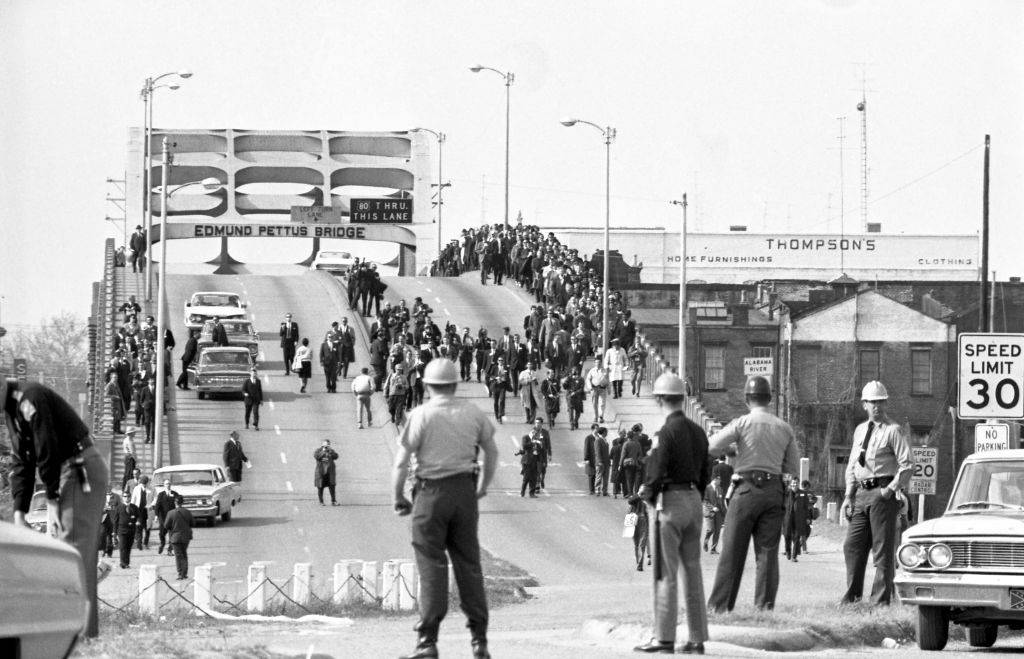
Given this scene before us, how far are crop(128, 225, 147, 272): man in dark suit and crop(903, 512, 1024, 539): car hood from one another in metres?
62.7

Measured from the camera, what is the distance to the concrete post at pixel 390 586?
24000 millimetres

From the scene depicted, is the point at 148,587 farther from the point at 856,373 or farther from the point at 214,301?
the point at 856,373

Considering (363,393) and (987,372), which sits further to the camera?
(363,393)

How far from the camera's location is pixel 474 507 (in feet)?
38.2

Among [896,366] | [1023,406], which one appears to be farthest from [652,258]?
[1023,406]

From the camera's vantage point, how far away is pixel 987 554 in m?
14.1

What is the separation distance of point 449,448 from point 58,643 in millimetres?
3431

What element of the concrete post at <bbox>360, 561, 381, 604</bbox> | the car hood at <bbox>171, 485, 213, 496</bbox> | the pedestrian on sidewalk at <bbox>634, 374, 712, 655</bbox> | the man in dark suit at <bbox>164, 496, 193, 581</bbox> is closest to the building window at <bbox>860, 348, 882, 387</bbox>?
the car hood at <bbox>171, 485, 213, 496</bbox>

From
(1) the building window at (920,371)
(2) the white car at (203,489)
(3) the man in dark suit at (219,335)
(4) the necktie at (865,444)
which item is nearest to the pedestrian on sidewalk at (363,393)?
(3) the man in dark suit at (219,335)

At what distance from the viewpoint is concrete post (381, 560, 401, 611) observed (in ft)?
78.7

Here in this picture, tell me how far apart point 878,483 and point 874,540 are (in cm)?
52

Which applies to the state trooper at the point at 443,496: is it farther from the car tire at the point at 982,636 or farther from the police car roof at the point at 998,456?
the car tire at the point at 982,636

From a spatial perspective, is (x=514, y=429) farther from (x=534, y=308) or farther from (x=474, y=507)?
(x=474, y=507)

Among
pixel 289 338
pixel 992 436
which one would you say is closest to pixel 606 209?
pixel 289 338
